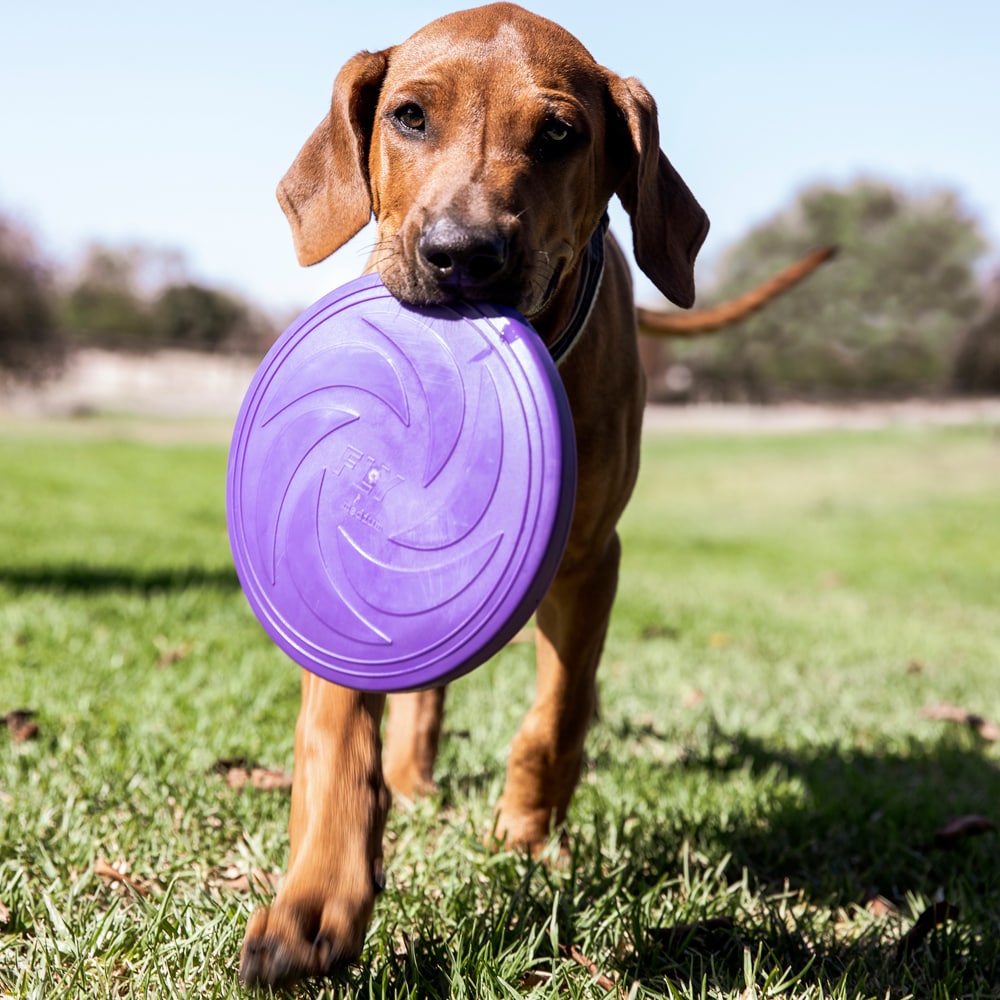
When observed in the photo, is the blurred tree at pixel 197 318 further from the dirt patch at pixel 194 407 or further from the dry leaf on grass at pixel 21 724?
the dry leaf on grass at pixel 21 724

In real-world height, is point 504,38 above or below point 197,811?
above

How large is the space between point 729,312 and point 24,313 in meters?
39.8

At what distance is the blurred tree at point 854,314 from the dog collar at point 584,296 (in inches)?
2074

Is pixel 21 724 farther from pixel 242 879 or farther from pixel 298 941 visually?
pixel 298 941

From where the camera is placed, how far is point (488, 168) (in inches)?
98.7

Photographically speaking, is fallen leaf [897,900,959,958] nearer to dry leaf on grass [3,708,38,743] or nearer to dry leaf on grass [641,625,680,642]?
dry leaf on grass [3,708,38,743]

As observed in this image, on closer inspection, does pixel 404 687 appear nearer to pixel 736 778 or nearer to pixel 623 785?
pixel 623 785

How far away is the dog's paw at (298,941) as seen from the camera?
6.56 feet

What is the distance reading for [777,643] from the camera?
7.20m

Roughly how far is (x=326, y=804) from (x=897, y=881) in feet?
6.07

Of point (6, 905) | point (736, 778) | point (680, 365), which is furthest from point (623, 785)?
point (680, 365)

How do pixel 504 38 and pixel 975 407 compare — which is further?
pixel 975 407

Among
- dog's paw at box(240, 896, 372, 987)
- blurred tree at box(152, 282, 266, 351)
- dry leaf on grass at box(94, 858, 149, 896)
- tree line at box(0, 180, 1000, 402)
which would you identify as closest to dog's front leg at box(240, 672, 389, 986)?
dog's paw at box(240, 896, 372, 987)

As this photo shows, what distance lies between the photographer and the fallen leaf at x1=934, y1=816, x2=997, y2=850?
3.47m
